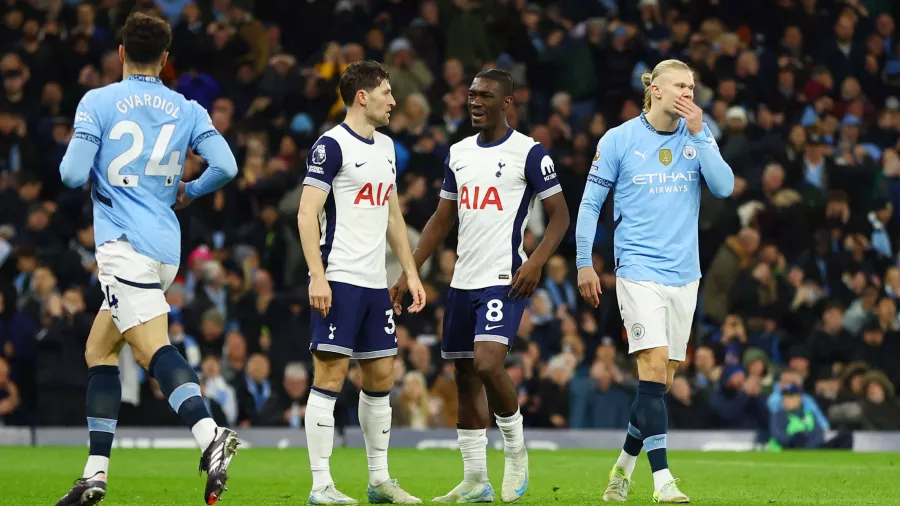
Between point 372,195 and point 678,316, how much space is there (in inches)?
79.5

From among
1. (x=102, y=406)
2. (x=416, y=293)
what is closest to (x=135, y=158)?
(x=102, y=406)

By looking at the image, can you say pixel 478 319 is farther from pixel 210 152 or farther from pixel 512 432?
pixel 210 152

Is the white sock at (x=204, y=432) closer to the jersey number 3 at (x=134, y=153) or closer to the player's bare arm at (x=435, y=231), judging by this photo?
the jersey number 3 at (x=134, y=153)

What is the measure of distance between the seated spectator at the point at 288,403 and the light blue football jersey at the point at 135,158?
26.3ft

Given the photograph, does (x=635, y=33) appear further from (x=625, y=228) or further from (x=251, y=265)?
(x=625, y=228)

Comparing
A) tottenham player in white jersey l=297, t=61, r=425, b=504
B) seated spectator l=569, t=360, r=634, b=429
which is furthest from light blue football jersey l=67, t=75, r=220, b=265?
seated spectator l=569, t=360, r=634, b=429

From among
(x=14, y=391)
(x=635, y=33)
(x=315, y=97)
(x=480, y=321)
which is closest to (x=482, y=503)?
(x=480, y=321)

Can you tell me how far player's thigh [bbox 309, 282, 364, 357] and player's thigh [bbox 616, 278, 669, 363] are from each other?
1.62m

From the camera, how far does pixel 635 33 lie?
68.1 ft

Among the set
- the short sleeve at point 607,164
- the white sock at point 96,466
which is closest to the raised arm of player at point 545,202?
the short sleeve at point 607,164

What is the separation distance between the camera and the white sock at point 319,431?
838cm

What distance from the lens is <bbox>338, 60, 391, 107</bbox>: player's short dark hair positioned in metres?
8.66

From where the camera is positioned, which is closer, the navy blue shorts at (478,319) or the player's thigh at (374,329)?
the player's thigh at (374,329)

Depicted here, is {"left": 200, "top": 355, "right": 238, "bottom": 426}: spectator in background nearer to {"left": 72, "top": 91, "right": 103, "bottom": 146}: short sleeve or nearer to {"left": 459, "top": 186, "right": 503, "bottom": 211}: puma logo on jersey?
{"left": 459, "top": 186, "right": 503, "bottom": 211}: puma logo on jersey
